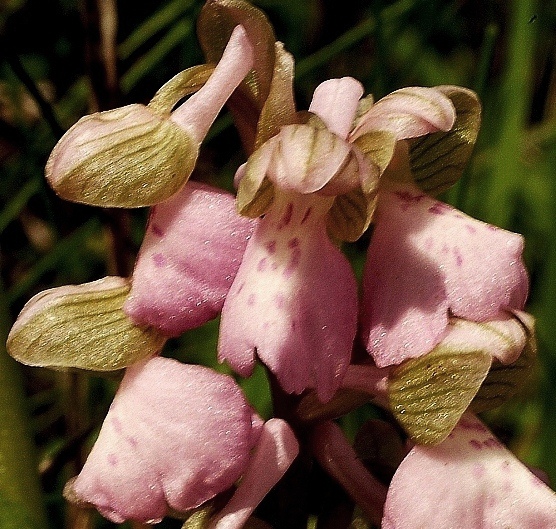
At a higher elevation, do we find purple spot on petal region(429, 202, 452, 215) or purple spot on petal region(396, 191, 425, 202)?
purple spot on petal region(396, 191, 425, 202)

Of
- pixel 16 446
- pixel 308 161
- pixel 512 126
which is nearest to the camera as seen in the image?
pixel 308 161

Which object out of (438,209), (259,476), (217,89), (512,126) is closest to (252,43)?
(217,89)

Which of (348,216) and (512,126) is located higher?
(348,216)

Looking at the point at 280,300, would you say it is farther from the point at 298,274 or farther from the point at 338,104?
the point at 338,104

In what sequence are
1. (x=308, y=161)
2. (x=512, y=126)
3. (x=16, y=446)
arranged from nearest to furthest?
(x=308, y=161) → (x=16, y=446) → (x=512, y=126)

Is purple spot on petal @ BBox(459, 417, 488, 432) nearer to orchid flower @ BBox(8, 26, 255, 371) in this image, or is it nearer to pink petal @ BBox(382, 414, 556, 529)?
pink petal @ BBox(382, 414, 556, 529)

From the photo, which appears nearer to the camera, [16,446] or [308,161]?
[308,161]

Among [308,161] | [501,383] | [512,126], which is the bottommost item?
[512,126]

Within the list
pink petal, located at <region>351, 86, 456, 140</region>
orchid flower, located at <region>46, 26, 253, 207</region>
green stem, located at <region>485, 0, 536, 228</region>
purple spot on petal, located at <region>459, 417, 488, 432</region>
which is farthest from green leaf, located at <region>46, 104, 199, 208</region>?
green stem, located at <region>485, 0, 536, 228</region>
